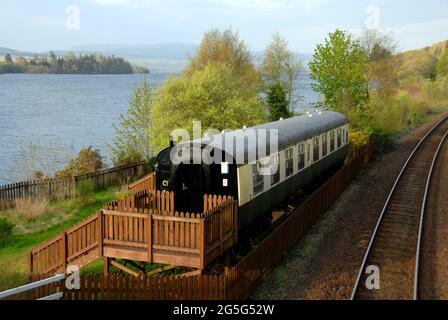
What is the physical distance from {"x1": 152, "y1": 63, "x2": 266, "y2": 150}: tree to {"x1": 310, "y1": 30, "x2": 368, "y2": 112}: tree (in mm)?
7791

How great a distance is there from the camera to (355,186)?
25.4m

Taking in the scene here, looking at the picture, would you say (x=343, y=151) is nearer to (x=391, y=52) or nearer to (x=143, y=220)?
(x=143, y=220)

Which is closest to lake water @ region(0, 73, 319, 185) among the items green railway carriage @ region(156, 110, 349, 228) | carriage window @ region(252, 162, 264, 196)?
green railway carriage @ region(156, 110, 349, 228)

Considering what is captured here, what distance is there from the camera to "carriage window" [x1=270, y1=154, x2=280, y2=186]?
17.0 m

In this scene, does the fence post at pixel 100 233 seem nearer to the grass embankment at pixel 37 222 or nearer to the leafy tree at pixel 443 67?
the grass embankment at pixel 37 222

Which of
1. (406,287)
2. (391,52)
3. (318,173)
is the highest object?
(391,52)

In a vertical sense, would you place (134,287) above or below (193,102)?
below

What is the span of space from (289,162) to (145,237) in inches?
314

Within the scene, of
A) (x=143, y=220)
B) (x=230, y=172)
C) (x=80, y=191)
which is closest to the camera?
(x=143, y=220)

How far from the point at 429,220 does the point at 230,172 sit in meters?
9.28

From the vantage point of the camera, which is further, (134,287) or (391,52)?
(391,52)

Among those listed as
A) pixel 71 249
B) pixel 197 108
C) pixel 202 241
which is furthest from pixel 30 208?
pixel 202 241

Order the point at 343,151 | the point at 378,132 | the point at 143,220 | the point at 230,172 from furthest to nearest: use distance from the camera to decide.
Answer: the point at 378,132
the point at 343,151
the point at 230,172
the point at 143,220

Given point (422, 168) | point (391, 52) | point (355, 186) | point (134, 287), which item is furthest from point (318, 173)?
point (391, 52)
